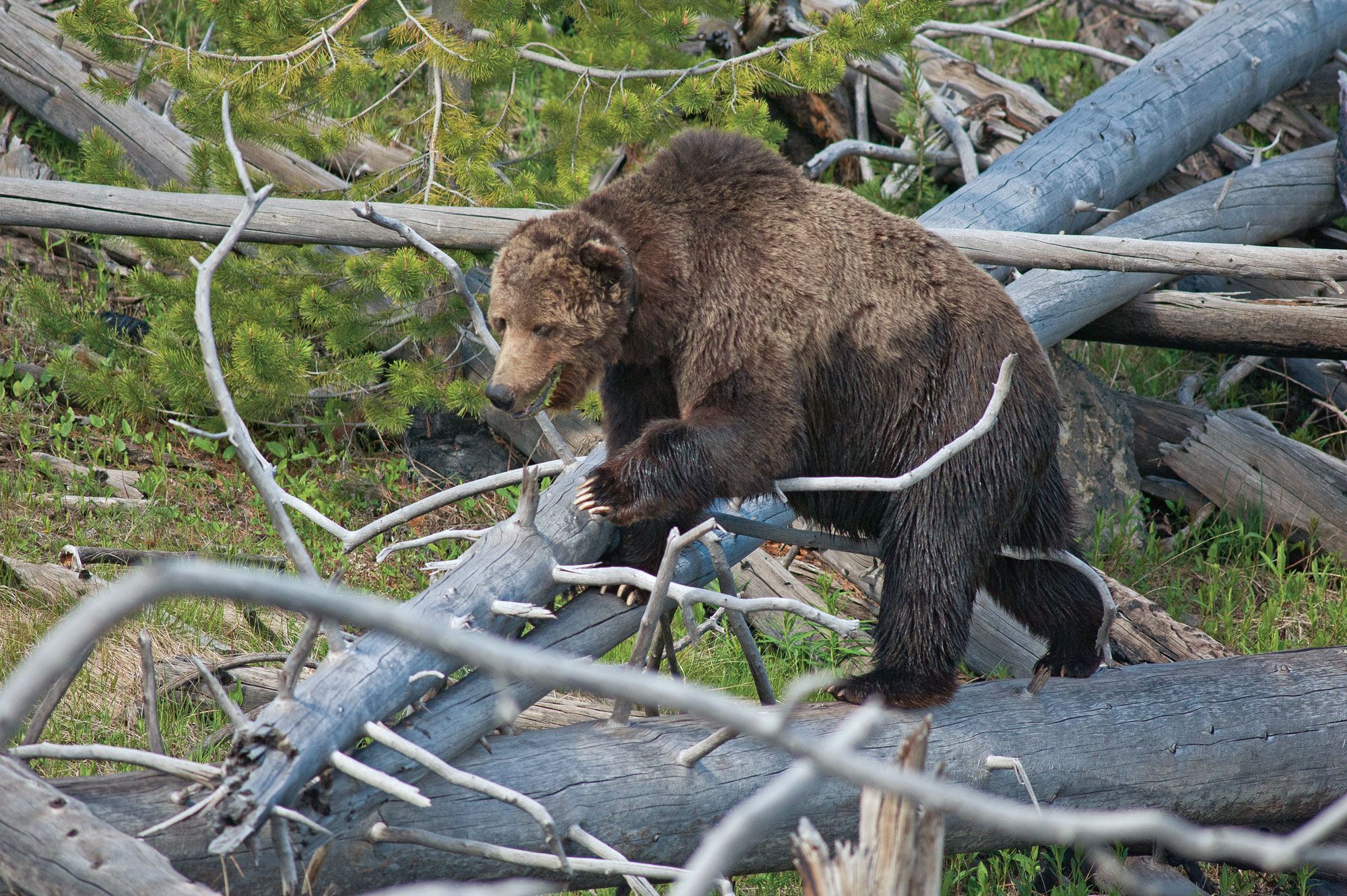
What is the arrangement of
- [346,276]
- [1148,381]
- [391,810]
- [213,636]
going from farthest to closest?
1. [1148,381]
2. [346,276]
3. [213,636]
4. [391,810]

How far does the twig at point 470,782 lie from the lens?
9.25ft

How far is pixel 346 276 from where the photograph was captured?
5.54m

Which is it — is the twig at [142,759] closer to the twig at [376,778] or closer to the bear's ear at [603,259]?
the twig at [376,778]

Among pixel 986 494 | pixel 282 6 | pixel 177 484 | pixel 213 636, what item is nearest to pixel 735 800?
pixel 986 494

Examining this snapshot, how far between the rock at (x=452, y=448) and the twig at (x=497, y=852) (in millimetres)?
3727

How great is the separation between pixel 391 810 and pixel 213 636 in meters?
2.21

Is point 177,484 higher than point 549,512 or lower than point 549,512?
lower

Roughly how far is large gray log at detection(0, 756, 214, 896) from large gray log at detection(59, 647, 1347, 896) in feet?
0.57

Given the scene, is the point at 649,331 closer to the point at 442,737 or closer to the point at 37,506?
the point at 442,737

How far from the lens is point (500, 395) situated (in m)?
3.74

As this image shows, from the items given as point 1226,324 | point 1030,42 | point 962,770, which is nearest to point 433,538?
point 962,770

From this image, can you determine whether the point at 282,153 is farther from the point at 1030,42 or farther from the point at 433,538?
the point at 1030,42

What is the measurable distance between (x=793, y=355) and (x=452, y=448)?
3282 mm

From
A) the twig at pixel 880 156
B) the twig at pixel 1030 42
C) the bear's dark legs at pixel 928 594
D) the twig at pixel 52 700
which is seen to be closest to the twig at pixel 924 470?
the bear's dark legs at pixel 928 594
